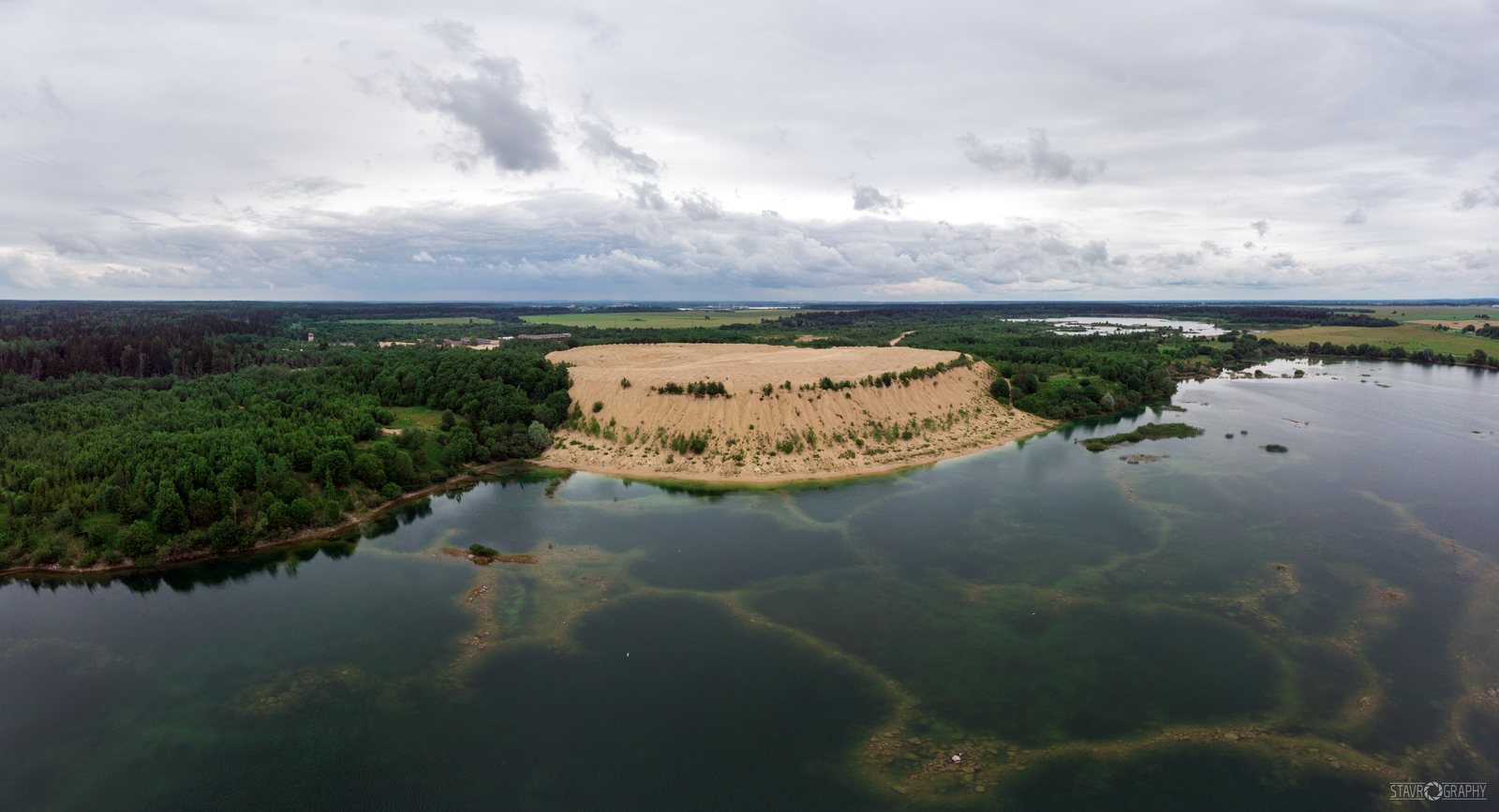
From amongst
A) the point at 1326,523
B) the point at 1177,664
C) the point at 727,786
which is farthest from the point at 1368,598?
the point at 727,786

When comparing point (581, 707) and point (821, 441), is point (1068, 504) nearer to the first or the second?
point (821, 441)

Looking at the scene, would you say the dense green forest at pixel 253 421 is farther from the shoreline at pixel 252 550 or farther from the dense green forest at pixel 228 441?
the shoreline at pixel 252 550

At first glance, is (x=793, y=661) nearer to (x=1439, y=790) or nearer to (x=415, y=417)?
(x=1439, y=790)

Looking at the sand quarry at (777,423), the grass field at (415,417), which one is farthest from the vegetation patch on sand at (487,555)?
the grass field at (415,417)

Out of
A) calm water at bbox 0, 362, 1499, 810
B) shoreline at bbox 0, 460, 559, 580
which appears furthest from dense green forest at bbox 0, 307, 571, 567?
calm water at bbox 0, 362, 1499, 810

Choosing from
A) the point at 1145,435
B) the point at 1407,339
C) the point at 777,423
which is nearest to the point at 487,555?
the point at 777,423
